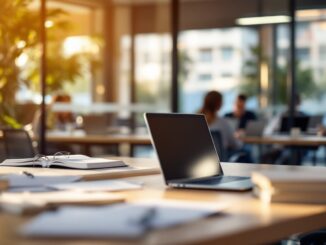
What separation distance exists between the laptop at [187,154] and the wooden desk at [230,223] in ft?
0.48

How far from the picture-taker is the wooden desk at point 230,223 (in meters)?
1.41

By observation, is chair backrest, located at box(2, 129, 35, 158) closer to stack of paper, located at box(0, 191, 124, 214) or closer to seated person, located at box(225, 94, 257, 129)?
stack of paper, located at box(0, 191, 124, 214)

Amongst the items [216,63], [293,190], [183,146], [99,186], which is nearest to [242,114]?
[216,63]

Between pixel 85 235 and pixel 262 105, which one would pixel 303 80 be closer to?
pixel 262 105

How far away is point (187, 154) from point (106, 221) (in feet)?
3.73

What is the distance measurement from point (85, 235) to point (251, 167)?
1.92 meters

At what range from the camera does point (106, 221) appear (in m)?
1.46

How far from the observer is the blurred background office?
9.95 meters

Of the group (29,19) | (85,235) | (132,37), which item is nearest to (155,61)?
(132,37)

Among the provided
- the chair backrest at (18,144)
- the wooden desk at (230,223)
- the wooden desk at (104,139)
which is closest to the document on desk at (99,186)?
the wooden desk at (230,223)

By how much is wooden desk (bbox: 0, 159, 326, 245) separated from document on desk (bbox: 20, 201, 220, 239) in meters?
0.02

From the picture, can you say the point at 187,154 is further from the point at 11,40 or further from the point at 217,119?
the point at 11,40

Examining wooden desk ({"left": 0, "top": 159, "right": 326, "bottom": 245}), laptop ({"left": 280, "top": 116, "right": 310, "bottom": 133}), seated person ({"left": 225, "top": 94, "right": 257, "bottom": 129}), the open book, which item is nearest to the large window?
seated person ({"left": 225, "top": 94, "right": 257, "bottom": 129})

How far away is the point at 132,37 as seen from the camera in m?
12.4
